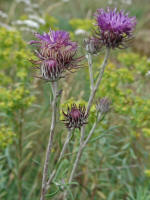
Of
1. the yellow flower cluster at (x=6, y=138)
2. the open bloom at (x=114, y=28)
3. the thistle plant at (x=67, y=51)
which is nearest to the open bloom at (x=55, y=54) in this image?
the thistle plant at (x=67, y=51)

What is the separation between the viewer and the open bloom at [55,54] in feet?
4.16

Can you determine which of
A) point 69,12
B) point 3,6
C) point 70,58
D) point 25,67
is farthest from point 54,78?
point 69,12

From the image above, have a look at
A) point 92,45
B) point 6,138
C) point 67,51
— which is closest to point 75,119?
point 67,51

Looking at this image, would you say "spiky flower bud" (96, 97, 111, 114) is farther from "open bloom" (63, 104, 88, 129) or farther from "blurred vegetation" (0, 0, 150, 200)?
"open bloom" (63, 104, 88, 129)

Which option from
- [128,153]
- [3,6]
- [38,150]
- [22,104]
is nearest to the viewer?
[22,104]

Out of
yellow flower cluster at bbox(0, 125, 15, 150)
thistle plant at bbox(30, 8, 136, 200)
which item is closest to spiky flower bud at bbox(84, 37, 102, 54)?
thistle plant at bbox(30, 8, 136, 200)

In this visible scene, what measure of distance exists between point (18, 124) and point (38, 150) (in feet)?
2.08

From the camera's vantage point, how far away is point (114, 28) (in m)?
1.47

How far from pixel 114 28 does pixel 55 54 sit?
1.32ft

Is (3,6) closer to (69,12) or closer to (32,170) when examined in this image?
(69,12)

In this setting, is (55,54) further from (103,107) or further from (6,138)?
(6,138)

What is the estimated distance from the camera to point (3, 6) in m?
8.04

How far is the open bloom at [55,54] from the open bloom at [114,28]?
22 centimetres

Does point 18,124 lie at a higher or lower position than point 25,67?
lower
